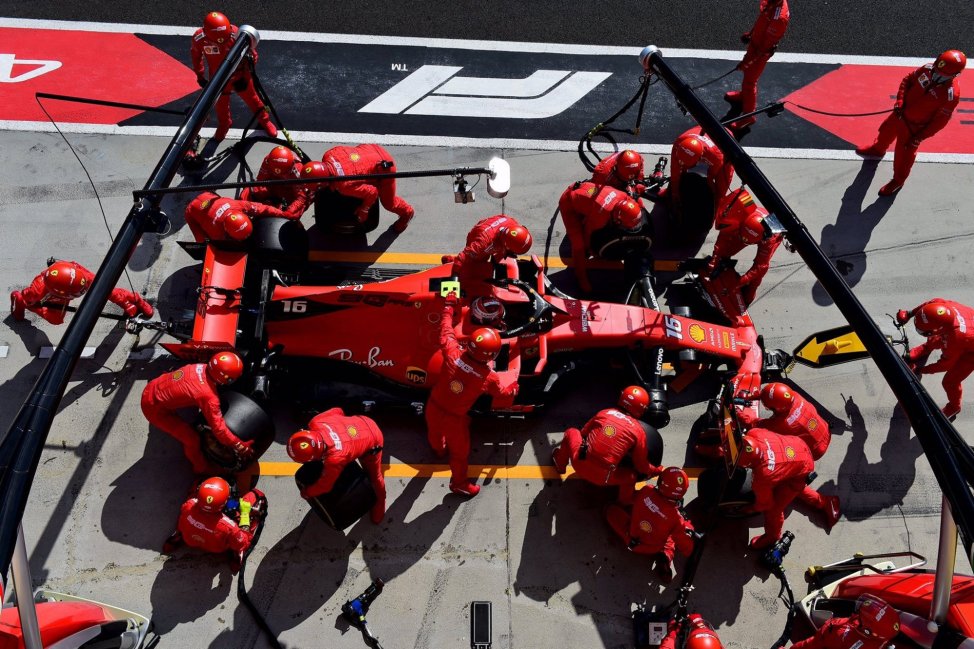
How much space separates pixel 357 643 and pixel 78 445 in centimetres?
340

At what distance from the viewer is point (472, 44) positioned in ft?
35.5

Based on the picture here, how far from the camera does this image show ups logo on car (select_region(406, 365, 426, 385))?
7.09 meters

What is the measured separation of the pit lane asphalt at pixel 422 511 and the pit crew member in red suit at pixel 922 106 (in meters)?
1.40

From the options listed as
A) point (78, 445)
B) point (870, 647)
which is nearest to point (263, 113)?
point (78, 445)

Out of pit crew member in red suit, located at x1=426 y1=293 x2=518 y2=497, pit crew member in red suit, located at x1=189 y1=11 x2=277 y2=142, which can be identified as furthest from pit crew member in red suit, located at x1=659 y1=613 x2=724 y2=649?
pit crew member in red suit, located at x1=189 y1=11 x2=277 y2=142

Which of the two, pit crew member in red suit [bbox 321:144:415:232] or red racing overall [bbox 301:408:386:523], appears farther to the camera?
pit crew member in red suit [bbox 321:144:415:232]

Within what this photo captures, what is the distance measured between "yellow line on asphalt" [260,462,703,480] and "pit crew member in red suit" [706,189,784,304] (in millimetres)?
2889

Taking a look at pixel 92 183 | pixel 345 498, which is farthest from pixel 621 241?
pixel 92 183

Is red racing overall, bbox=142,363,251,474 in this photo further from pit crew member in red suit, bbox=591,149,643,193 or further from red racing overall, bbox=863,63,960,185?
red racing overall, bbox=863,63,960,185

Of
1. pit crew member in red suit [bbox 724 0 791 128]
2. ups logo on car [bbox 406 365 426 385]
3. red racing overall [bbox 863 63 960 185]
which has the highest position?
pit crew member in red suit [bbox 724 0 791 128]

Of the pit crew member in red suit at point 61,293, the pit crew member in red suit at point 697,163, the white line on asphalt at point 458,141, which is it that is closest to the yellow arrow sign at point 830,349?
the pit crew member in red suit at point 697,163

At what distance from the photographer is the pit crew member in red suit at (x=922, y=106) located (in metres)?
8.20

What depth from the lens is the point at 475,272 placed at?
23.9 feet

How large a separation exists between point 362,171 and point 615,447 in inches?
153
